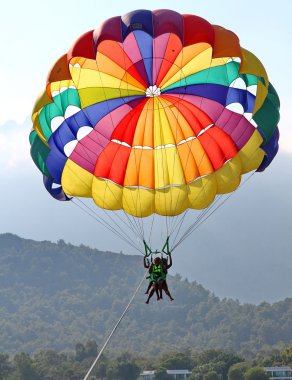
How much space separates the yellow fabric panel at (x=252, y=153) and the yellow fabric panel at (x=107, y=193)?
435 cm

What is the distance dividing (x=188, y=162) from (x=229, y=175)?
1.46m

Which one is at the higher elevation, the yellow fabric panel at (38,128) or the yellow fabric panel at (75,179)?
the yellow fabric panel at (38,128)

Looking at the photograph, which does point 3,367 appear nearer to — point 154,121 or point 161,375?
point 161,375

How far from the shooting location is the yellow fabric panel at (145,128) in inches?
1382

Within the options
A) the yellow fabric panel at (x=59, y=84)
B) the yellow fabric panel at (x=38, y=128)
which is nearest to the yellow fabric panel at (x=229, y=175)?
the yellow fabric panel at (x=59, y=84)

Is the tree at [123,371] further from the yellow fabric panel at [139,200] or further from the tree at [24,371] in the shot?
the yellow fabric panel at [139,200]

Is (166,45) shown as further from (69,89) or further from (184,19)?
(69,89)

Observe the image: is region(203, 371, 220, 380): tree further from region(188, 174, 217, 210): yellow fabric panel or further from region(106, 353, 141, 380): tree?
→ region(188, 174, 217, 210): yellow fabric panel

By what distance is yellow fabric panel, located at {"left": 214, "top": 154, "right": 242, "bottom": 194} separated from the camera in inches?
1374

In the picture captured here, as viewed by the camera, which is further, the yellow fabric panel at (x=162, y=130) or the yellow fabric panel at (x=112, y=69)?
the yellow fabric panel at (x=162, y=130)

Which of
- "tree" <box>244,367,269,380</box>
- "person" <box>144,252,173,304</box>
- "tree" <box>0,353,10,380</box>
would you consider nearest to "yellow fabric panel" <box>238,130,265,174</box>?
"person" <box>144,252,173,304</box>

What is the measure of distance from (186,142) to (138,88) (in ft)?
8.74

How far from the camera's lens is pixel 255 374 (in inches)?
4405

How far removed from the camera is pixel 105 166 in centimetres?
3541
